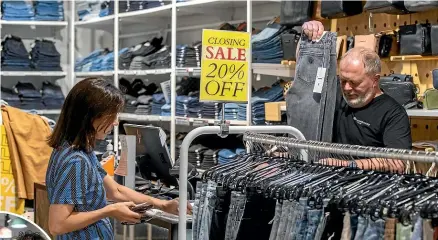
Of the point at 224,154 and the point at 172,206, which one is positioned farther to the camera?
the point at 224,154

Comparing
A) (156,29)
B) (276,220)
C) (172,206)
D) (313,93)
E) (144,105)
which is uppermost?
(156,29)

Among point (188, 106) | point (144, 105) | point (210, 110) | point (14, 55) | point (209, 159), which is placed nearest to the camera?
point (209, 159)

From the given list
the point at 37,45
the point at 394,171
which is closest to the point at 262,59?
the point at 394,171

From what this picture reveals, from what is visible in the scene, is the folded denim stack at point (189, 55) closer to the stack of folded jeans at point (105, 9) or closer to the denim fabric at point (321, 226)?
the stack of folded jeans at point (105, 9)

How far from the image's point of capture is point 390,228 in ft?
6.74

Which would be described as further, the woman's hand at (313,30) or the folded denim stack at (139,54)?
the folded denim stack at (139,54)

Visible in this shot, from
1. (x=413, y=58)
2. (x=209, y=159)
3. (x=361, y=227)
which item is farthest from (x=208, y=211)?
(x=209, y=159)

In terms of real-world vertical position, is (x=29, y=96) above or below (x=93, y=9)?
below

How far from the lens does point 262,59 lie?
5.29m

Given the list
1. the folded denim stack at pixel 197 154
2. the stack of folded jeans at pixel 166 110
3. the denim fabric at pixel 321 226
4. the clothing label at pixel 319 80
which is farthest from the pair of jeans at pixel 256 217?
the stack of folded jeans at pixel 166 110

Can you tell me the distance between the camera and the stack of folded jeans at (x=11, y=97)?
301 inches

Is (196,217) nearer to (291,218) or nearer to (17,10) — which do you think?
(291,218)

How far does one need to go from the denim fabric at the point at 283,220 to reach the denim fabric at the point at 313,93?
154 cm

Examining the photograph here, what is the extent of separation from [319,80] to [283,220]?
1.72 m
